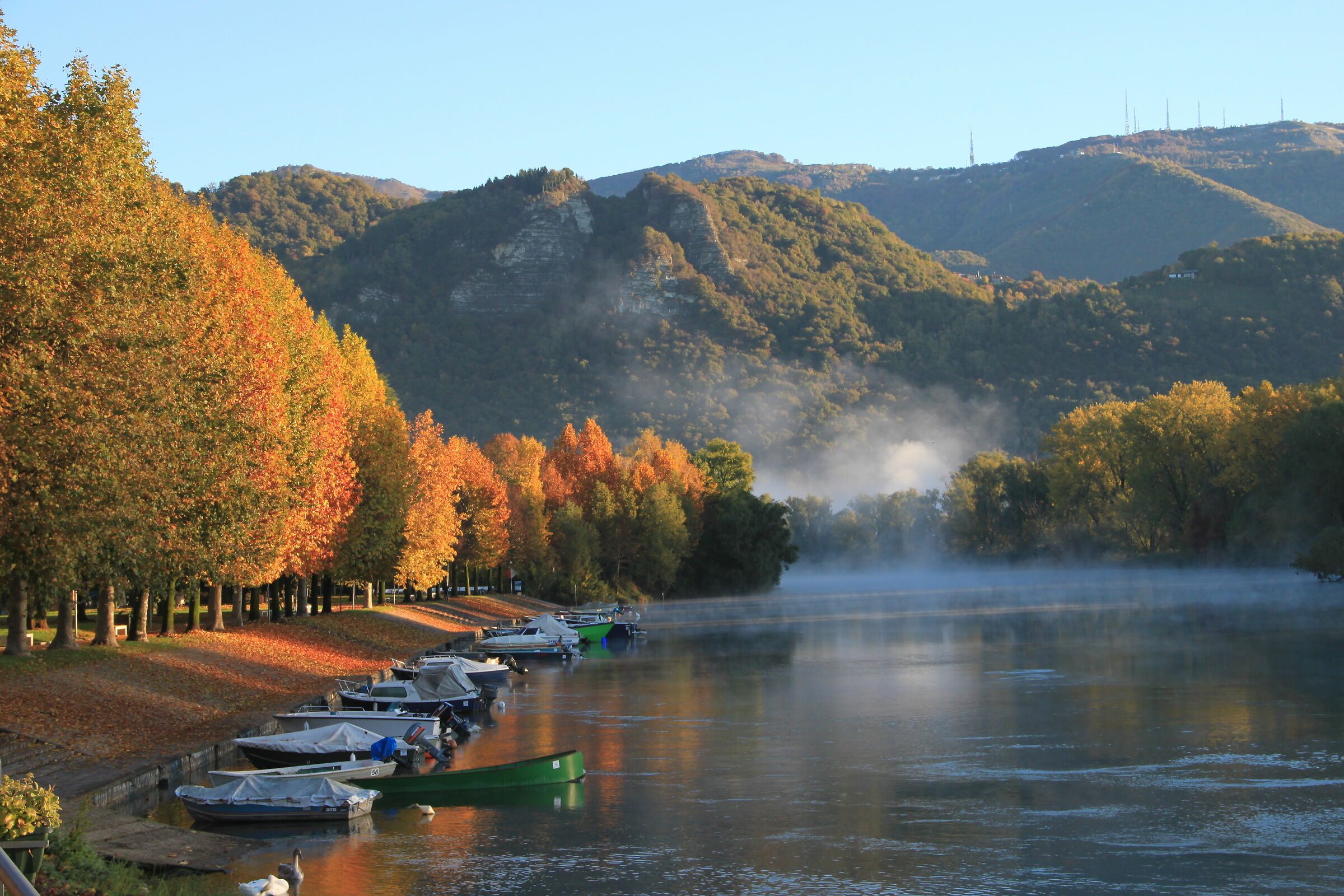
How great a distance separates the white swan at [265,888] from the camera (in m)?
17.3

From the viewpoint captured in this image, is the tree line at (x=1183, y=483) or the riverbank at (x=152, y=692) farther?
the tree line at (x=1183, y=483)

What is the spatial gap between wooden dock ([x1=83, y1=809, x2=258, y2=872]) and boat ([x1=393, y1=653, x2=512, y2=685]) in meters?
22.0

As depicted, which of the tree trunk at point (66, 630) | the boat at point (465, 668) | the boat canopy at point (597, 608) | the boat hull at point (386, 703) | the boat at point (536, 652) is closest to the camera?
the tree trunk at point (66, 630)

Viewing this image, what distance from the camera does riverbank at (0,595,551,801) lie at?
83.5ft

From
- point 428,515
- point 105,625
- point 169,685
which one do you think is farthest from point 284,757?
point 428,515

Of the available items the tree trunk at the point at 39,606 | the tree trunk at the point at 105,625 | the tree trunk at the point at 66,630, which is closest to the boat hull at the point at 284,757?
the tree trunk at the point at 39,606

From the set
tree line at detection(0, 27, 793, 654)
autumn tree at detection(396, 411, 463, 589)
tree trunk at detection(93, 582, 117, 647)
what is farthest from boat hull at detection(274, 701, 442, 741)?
autumn tree at detection(396, 411, 463, 589)

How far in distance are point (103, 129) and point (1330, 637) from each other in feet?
182

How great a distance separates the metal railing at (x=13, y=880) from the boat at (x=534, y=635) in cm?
5820

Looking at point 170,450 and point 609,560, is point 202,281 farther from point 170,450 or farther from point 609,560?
point 609,560

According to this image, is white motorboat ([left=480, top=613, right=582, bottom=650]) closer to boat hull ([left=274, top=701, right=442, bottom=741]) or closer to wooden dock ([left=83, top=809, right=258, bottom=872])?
boat hull ([left=274, top=701, right=442, bottom=741])

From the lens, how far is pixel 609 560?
11800 cm

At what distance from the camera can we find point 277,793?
24969 mm

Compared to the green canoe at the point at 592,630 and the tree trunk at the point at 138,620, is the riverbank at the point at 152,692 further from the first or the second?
the green canoe at the point at 592,630
